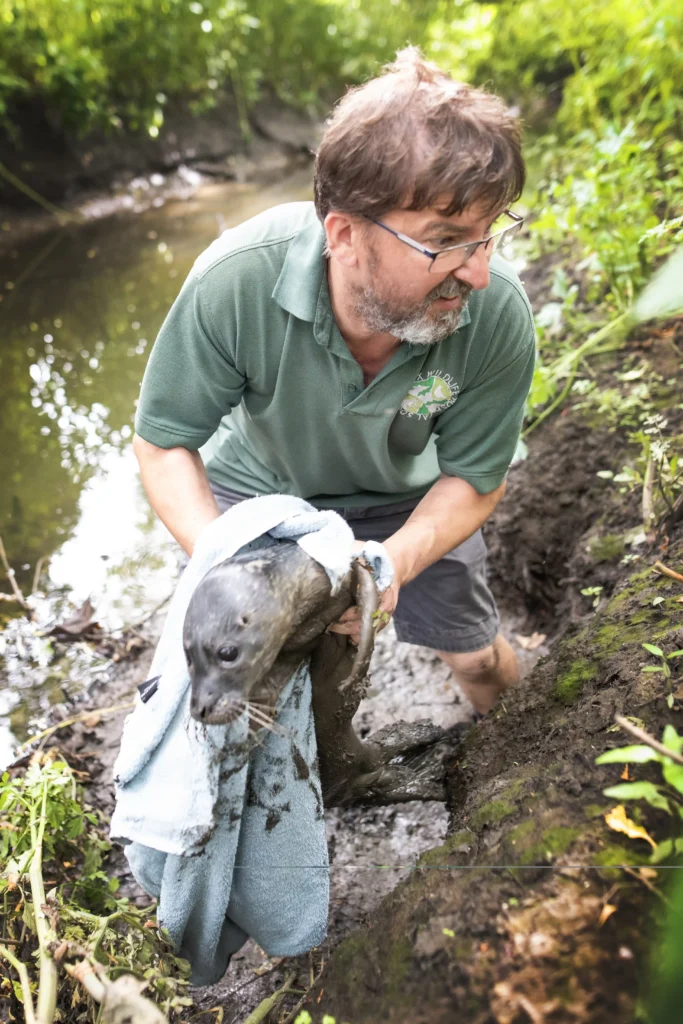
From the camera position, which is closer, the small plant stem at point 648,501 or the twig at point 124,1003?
the twig at point 124,1003

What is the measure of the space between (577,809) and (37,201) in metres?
8.51

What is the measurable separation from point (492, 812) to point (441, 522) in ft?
2.61

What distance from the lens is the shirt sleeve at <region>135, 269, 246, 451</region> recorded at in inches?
83.7

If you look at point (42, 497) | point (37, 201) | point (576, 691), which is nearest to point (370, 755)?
point (576, 691)

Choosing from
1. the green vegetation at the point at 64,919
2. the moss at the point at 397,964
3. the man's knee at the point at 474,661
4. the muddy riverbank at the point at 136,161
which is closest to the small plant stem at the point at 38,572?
the green vegetation at the point at 64,919

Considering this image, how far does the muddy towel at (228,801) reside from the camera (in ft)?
5.59

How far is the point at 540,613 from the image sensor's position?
334 cm

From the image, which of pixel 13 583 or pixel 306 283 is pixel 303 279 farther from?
pixel 13 583

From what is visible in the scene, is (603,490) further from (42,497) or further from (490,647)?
(42,497)

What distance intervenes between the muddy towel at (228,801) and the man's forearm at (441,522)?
1.04 ft

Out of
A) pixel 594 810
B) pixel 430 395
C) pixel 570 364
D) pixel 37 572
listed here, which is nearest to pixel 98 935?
pixel 594 810

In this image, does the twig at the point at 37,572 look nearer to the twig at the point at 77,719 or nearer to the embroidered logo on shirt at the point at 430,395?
the twig at the point at 77,719

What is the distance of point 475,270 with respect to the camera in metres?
1.93

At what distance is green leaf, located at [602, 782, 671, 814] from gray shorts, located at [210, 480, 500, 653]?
1260 millimetres
